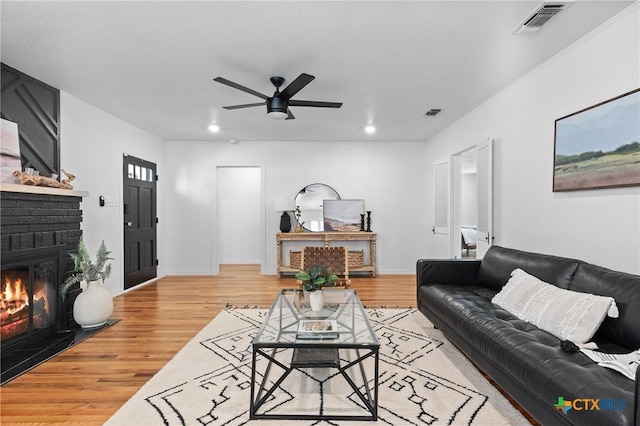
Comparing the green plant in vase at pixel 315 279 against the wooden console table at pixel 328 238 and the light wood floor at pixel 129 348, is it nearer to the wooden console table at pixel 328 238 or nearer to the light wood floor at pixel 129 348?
the light wood floor at pixel 129 348

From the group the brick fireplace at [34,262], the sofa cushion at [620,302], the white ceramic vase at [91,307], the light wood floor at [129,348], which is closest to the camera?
the sofa cushion at [620,302]

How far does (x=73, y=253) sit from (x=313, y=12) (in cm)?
345

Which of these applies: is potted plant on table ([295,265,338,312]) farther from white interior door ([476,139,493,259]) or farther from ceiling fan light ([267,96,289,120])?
white interior door ([476,139,493,259])

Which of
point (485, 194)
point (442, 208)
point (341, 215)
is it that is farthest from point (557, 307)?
point (341, 215)

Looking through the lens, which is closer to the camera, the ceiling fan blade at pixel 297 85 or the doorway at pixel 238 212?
the ceiling fan blade at pixel 297 85

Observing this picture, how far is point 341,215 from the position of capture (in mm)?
6785

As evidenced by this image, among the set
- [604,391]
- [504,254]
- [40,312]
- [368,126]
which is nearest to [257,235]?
[368,126]

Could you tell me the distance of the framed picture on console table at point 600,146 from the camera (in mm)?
2346

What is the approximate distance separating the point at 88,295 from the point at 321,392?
8.92ft

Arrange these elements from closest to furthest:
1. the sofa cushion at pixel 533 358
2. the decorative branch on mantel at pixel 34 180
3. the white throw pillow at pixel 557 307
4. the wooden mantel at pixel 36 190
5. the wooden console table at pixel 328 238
→ 1. the sofa cushion at pixel 533 358
2. the white throw pillow at pixel 557 307
3. the wooden mantel at pixel 36 190
4. the decorative branch on mantel at pixel 34 180
5. the wooden console table at pixel 328 238

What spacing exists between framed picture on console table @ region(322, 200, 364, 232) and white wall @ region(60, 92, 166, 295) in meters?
3.37

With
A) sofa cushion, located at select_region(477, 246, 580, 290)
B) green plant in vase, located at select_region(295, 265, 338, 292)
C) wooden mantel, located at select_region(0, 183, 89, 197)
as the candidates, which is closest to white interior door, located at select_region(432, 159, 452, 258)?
sofa cushion, located at select_region(477, 246, 580, 290)

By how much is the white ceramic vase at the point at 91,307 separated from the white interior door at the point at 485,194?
4279 mm

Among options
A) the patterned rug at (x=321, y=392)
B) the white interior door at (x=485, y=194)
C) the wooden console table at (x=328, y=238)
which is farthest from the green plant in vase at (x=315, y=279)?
the wooden console table at (x=328, y=238)
